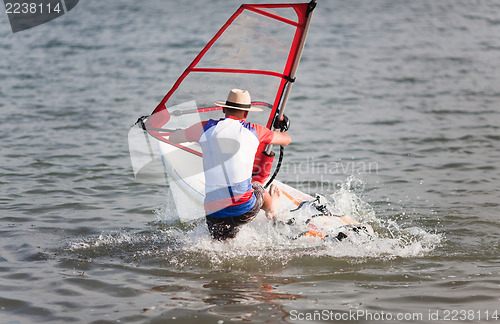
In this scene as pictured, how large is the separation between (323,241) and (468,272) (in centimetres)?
126

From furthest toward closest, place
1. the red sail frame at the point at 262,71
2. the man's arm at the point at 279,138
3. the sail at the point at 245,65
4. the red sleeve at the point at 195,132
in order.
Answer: the sail at the point at 245,65 < the red sail frame at the point at 262,71 < the man's arm at the point at 279,138 < the red sleeve at the point at 195,132

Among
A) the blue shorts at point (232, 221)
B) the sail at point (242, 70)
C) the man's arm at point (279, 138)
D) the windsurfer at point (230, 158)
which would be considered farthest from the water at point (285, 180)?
the sail at point (242, 70)

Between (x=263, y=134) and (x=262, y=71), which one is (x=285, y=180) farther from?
(x=263, y=134)

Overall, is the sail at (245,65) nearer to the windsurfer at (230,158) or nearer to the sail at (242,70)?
the sail at (242,70)

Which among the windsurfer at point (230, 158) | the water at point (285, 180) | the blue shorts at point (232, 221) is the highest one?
the windsurfer at point (230, 158)

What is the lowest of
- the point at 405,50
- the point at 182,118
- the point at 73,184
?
the point at 405,50

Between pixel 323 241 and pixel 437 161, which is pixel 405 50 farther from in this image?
pixel 323 241

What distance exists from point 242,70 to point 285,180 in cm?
249

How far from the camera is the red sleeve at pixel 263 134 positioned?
4691mm

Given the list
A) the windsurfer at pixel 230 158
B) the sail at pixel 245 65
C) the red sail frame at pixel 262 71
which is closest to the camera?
the windsurfer at pixel 230 158

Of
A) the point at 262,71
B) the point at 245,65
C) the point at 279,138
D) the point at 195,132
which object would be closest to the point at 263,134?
the point at 279,138

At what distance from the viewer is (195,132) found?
4.70 m

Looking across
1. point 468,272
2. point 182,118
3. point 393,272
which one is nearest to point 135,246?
point 182,118

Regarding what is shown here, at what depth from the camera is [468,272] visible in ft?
15.4
